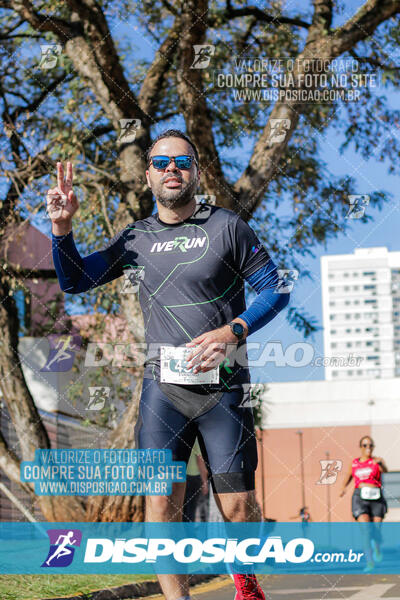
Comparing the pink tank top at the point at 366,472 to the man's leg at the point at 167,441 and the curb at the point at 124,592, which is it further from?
the man's leg at the point at 167,441

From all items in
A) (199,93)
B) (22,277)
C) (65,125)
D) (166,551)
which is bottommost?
(166,551)

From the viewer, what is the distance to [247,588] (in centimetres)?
332

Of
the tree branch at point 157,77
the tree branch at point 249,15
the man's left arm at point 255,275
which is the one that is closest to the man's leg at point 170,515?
the man's left arm at point 255,275

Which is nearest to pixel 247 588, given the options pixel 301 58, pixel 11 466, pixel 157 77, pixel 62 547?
pixel 62 547

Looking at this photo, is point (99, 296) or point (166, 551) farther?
point (99, 296)

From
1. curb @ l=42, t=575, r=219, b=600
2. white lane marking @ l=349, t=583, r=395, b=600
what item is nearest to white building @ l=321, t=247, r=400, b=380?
white lane marking @ l=349, t=583, r=395, b=600

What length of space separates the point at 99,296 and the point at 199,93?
2.54 meters

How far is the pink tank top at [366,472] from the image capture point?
876 cm

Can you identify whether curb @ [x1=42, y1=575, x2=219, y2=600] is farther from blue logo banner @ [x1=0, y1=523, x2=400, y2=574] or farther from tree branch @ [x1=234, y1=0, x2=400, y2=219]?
tree branch @ [x1=234, y1=0, x2=400, y2=219]

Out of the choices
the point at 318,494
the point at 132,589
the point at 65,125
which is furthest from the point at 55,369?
the point at 318,494

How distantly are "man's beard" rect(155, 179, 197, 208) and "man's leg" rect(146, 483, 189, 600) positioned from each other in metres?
1.19

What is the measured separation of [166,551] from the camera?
10.7 ft

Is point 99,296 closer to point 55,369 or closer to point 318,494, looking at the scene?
point 55,369

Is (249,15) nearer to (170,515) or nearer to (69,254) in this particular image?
(69,254)
